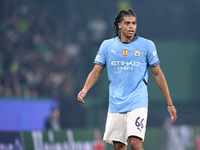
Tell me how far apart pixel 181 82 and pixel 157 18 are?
269 cm

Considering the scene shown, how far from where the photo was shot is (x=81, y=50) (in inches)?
719

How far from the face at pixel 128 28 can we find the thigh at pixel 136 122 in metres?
0.94

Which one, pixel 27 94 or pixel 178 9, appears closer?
pixel 27 94

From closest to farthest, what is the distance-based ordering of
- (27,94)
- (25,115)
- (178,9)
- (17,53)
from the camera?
(25,115), (27,94), (17,53), (178,9)

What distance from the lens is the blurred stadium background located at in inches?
632

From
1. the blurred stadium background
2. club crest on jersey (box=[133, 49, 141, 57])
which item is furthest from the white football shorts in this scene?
the blurred stadium background

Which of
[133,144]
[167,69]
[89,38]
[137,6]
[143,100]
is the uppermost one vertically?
[137,6]

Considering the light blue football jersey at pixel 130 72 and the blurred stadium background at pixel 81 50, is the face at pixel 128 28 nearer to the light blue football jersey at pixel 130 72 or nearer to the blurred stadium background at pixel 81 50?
the light blue football jersey at pixel 130 72

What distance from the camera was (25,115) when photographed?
1347cm

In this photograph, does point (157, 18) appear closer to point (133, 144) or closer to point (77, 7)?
point (77, 7)

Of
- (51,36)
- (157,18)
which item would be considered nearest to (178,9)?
(157,18)

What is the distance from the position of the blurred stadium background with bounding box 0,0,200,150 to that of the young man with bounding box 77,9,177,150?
29.1 ft

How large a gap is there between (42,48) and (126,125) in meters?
11.4

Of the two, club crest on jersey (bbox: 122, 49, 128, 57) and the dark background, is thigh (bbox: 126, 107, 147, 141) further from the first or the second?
the dark background
